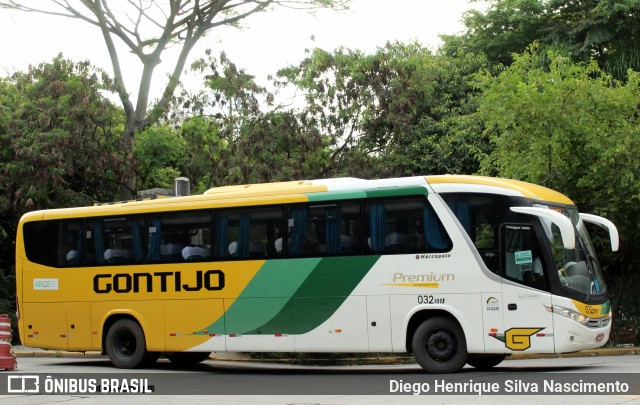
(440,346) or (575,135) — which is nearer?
(440,346)

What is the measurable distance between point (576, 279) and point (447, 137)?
17965mm

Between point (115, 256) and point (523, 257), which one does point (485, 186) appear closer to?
point (523, 257)

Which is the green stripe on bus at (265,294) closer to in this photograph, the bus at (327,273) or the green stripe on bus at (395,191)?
the bus at (327,273)

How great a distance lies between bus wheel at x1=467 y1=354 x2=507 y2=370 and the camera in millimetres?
17328

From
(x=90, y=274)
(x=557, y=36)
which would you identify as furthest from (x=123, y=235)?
(x=557, y=36)

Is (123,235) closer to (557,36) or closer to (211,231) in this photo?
(211,231)

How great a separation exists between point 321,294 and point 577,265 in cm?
453

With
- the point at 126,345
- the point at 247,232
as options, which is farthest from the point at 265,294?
the point at 126,345

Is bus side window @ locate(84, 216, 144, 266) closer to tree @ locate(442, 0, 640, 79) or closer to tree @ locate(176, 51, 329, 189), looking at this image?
tree @ locate(176, 51, 329, 189)

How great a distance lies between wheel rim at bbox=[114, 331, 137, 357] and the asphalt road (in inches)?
19.3

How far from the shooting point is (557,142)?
22500 mm

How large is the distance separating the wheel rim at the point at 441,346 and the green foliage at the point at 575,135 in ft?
25.2

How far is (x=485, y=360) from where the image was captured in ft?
57.3

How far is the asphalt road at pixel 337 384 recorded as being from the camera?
1249 cm
